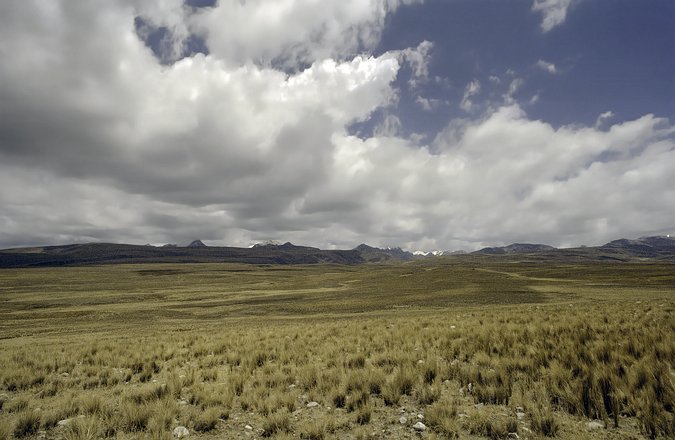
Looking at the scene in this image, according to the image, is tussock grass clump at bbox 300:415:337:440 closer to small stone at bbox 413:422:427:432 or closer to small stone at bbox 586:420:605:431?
small stone at bbox 413:422:427:432

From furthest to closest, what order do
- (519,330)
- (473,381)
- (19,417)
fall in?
1. (519,330)
2. (473,381)
3. (19,417)

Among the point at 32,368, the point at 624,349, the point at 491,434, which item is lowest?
the point at 32,368

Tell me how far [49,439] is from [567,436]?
9735 mm

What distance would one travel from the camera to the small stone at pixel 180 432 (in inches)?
280

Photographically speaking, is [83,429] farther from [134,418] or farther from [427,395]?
[427,395]

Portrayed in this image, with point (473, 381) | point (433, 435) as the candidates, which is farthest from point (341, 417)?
point (473, 381)

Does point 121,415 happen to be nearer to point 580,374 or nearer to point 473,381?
point 473,381

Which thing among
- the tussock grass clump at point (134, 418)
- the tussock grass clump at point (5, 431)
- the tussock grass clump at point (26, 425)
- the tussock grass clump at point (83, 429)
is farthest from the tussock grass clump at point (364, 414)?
the tussock grass clump at point (5, 431)

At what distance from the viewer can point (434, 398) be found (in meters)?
8.28

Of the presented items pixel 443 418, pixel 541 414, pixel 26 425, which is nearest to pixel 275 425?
pixel 443 418

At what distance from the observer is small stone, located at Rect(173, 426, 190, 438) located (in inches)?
280

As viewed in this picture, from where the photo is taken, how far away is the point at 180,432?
7199mm

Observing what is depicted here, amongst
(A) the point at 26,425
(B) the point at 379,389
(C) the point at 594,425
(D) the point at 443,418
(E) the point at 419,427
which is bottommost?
(A) the point at 26,425

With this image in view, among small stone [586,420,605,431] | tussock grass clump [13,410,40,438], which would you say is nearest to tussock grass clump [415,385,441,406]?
small stone [586,420,605,431]
